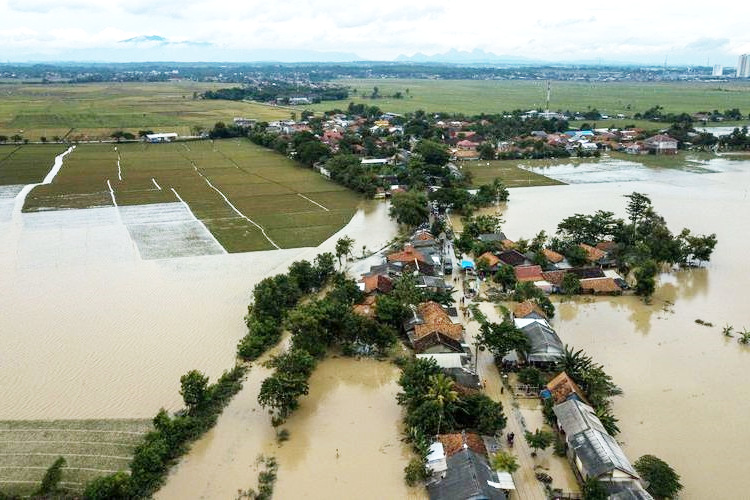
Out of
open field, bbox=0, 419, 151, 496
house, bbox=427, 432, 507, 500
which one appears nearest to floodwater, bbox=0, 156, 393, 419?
open field, bbox=0, 419, 151, 496

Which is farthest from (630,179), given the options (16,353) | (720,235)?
(16,353)

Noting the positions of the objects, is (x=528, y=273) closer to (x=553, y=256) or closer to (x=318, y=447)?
(x=553, y=256)

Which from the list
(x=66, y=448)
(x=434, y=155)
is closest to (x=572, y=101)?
(x=434, y=155)

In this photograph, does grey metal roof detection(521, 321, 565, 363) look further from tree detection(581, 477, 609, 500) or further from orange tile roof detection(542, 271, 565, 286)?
tree detection(581, 477, 609, 500)

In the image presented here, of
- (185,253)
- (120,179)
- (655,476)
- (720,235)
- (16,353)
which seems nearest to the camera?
(655,476)

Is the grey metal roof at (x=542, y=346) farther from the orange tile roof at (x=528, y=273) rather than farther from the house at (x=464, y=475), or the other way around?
the orange tile roof at (x=528, y=273)

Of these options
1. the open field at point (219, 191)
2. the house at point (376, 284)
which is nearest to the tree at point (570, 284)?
the house at point (376, 284)

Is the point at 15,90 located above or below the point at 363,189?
above

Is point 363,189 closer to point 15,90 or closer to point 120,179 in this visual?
point 120,179
